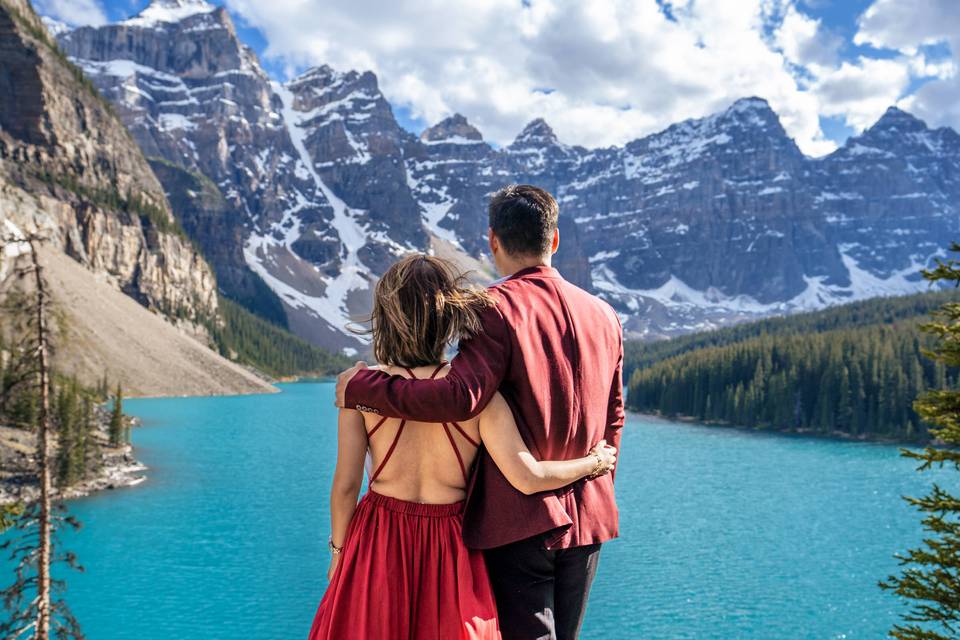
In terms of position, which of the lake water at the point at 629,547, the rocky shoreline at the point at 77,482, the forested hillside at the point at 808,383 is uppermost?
the forested hillside at the point at 808,383

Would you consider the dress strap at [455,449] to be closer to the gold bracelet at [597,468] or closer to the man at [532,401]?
the man at [532,401]

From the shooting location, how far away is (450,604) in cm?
295

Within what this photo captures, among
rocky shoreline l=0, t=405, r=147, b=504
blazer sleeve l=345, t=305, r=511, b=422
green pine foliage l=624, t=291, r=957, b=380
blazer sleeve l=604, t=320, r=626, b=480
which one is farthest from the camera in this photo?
green pine foliage l=624, t=291, r=957, b=380

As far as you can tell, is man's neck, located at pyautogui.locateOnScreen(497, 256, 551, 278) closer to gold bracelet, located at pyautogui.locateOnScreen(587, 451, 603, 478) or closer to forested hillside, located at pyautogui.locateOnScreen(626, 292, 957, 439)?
gold bracelet, located at pyautogui.locateOnScreen(587, 451, 603, 478)

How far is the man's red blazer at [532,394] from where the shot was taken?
2846 millimetres

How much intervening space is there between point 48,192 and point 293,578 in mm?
101900

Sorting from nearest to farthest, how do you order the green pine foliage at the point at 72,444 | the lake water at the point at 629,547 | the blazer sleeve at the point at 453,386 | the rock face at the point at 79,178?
the blazer sleeve at the point at 453,386
the lake water at the point at 629,547
the green pine foliage at the point at 72,444
the rock face at the point at 79,178

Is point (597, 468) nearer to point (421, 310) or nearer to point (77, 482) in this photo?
point (421, 310)

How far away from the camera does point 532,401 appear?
3014 millimetres

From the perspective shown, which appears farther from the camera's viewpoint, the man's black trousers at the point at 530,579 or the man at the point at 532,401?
the man's black trousers at the point at 530,579

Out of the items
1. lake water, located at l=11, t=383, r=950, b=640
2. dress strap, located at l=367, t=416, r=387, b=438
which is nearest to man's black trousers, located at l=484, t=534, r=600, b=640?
dress strap, located at l=367, t=416, r=387, b=438

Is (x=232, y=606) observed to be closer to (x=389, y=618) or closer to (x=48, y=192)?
(x=389, y=618)

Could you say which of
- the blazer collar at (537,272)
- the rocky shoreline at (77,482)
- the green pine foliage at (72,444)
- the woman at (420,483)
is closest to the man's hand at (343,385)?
the woman at (420,483)

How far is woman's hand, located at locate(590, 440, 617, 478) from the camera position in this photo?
10.5ft
